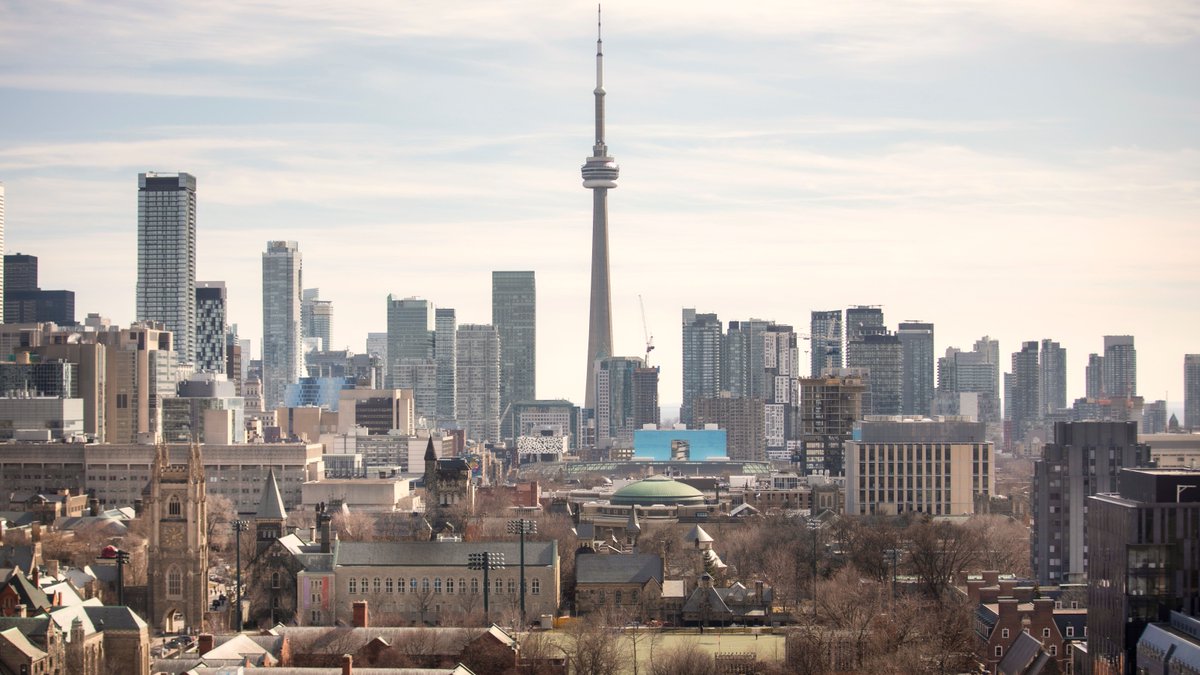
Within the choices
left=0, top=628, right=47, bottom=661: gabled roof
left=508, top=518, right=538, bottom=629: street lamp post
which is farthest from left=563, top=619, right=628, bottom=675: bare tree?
left=0, top=628, right=47, bottom=661: gabled roof

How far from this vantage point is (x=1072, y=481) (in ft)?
475

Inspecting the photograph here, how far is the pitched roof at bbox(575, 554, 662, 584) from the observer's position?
133125mm

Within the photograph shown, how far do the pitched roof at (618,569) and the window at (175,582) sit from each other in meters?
25.3

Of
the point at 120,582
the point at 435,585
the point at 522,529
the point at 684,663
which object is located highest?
the point at 522,529

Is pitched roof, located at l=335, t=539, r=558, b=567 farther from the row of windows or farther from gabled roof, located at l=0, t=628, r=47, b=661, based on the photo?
gabled roof, located at l=0, t=628, r=47, b=661

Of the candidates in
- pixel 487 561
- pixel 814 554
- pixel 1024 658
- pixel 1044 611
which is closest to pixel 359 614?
pixel 487 561

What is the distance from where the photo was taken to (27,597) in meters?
102

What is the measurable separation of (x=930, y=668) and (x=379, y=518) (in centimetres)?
10954

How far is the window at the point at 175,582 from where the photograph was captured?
126938mm

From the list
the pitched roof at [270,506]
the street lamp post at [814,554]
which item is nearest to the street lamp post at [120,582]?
the pitched roof at [270,506]

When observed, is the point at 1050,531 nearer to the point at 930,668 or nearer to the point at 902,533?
the point at 902,533

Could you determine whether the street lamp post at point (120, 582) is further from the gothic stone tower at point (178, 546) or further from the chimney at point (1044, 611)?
the chimney at point (1044, 611)

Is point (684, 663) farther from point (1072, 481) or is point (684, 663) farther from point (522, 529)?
point (1072, 481)

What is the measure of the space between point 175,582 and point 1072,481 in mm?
62758
